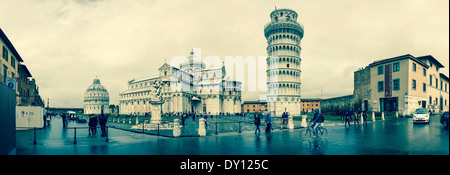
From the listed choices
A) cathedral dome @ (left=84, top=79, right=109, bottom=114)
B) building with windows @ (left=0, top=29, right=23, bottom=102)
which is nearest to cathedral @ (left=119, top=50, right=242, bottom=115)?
building with windows @ (left=0, top=29, right=23, bottom=102)

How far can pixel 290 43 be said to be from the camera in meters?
77.4

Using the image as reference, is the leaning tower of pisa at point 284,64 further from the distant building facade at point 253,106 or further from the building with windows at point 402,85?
the distant building facade at point 253,106

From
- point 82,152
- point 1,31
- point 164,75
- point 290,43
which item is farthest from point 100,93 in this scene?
point 82,152

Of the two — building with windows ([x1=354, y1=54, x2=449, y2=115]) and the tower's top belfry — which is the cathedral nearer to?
the tower's top belfry

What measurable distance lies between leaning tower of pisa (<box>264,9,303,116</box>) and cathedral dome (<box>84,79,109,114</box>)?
10762 centimetres

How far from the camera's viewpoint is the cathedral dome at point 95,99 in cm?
14625

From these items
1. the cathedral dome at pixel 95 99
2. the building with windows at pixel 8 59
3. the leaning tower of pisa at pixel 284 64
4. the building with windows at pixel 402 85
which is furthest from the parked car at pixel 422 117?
the cathedral dome at pixel 95 99

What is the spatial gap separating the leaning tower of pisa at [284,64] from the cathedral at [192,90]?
21694 millimetres

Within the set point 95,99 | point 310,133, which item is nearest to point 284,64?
point 310,133

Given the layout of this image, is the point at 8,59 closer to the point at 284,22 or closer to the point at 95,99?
the point at 284,22

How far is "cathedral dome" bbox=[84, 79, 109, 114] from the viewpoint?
5758 inches

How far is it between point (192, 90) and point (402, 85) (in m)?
63.6
